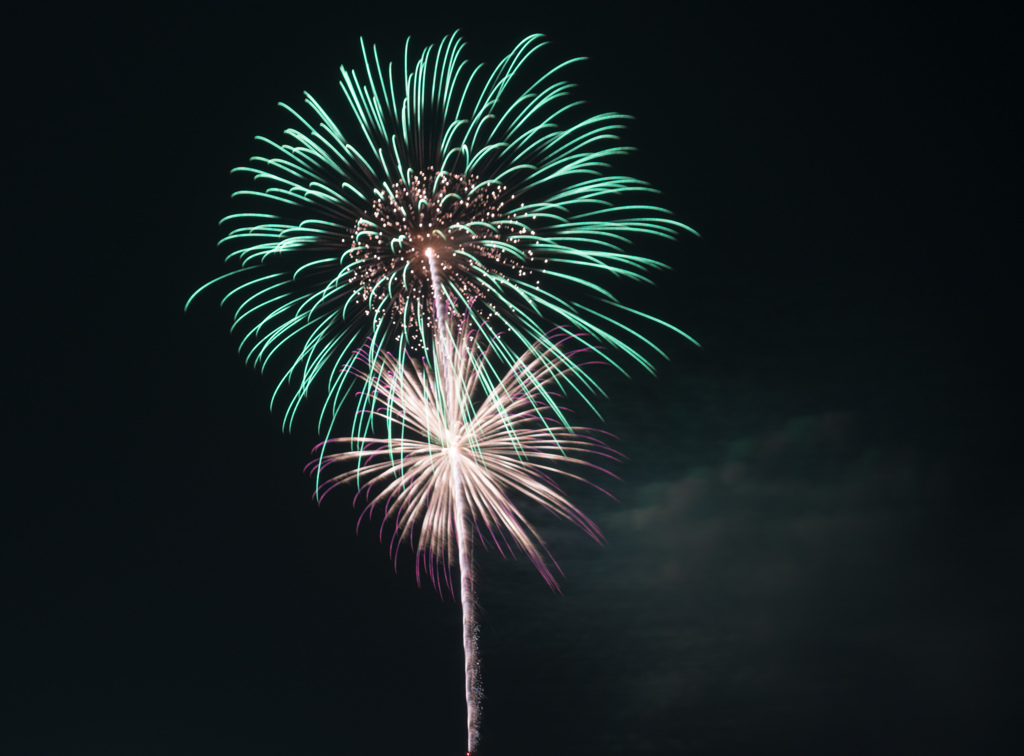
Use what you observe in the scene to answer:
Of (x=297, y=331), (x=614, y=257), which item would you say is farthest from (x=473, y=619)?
(x=614, y=257)

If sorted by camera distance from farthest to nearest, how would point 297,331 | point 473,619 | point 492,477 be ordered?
point 473,619
point 492,477
point 297,331

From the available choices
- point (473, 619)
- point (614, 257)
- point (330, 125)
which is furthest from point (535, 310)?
point (473, 619)

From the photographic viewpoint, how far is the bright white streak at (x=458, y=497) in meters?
16.1

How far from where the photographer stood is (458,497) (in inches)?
707

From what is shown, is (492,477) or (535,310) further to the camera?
(492,477)

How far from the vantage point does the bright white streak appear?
1612cm

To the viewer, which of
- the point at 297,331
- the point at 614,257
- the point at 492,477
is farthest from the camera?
the point at 492,477

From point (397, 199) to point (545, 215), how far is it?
2.92 metres

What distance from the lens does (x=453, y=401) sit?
17.8m

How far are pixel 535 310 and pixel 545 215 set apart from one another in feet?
6.01

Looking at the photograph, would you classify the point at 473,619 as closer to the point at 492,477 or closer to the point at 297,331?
the point at 492,477

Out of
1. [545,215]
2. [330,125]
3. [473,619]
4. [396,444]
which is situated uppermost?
[330,125]

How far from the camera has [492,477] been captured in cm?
1759

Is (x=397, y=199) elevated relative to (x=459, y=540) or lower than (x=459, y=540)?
elevated
